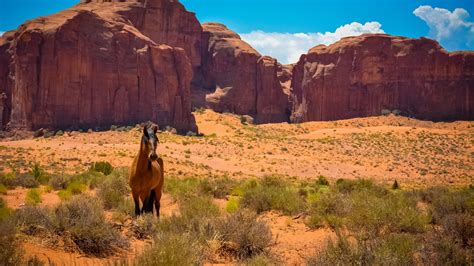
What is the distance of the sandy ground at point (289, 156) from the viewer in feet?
83.3

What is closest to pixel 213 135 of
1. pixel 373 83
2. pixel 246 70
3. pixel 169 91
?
pixel 169 91

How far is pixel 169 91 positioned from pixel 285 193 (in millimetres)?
46218

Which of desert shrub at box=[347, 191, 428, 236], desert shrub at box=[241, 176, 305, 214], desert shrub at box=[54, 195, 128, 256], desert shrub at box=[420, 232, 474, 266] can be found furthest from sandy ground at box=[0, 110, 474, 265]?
desert shrub at box=[54, 195, 128, 256]

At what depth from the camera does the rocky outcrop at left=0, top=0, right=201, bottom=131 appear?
48750mm

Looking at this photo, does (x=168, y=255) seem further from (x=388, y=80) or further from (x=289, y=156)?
(x=388, y=80)

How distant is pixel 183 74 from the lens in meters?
59.4

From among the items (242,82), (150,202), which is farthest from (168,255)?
(242,82)

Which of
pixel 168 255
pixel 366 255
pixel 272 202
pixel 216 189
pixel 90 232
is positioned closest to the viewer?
pixel 168 255

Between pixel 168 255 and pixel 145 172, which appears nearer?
pixel 168 255

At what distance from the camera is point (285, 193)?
13539 millimetres

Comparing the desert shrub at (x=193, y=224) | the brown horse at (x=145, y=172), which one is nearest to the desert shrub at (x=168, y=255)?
the desert shrub at (x=193, y=224)

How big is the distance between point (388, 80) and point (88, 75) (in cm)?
5341

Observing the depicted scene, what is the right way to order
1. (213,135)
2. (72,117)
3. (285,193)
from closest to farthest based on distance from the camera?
(285,193) < (72,117) < (213,135)

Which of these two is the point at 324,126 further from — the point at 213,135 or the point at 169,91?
the point at 169,91
